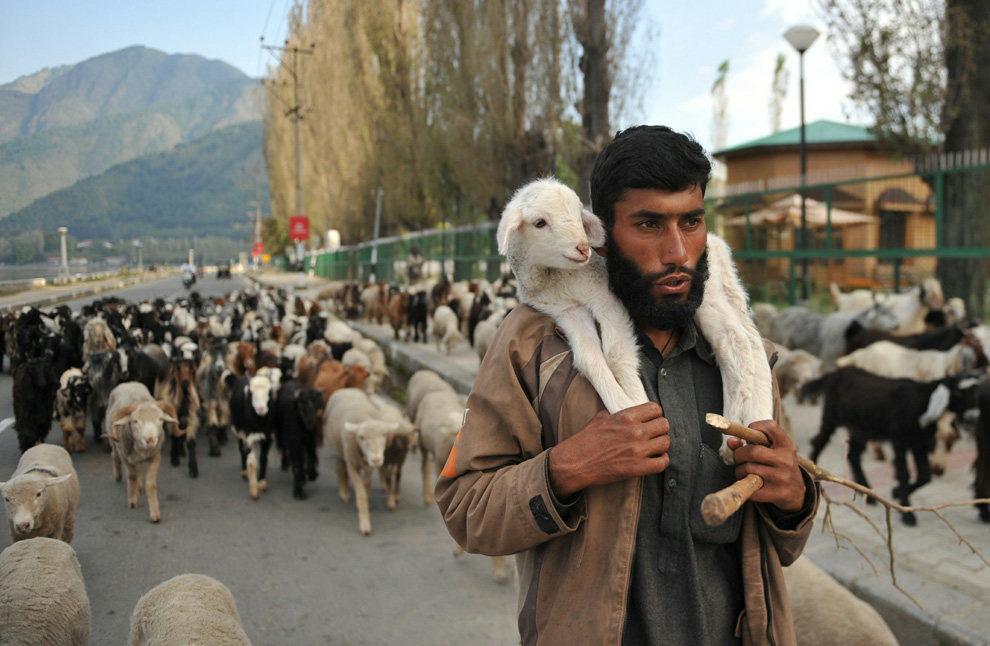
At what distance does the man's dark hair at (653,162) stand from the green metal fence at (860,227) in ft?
31.1

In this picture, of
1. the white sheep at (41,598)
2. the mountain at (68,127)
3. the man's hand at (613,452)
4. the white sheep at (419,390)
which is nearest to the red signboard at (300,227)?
the mountain at (68,127)

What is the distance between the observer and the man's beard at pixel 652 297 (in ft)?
6.02

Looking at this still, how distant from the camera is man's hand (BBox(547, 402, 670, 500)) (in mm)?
1604

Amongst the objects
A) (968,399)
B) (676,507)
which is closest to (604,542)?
(676,507)

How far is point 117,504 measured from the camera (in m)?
6.24

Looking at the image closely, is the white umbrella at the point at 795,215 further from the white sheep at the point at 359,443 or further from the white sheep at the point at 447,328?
the white sheep at the point at 359,443

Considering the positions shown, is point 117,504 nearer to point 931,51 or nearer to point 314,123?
point 931,51

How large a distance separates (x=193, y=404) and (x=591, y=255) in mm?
7185

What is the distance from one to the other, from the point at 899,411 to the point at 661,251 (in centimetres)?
476

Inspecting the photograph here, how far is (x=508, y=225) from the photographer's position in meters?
2.41

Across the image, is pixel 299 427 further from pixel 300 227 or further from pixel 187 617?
pixel 300 227

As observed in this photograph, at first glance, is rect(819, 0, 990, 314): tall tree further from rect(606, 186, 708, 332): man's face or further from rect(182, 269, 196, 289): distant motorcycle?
rect(182, 269, 196, 289): distant motorcycle

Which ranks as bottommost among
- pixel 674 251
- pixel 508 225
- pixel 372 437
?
pixel 372 437

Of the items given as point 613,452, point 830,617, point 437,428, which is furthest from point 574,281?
point 437,428
